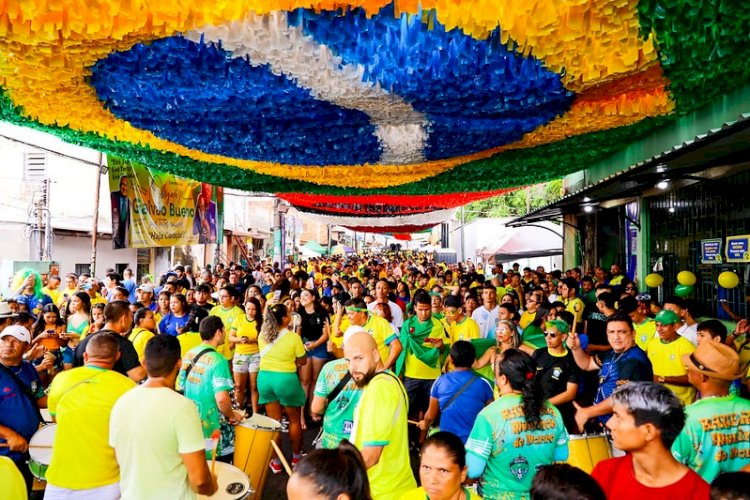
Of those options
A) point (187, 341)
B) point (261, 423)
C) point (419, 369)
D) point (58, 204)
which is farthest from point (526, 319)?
point (58, 204)

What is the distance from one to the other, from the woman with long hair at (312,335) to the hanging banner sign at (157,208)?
3827 mm

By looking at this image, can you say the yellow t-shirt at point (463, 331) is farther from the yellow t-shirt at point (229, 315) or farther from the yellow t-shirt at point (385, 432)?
the yellow t-shirt at point (385, 432)

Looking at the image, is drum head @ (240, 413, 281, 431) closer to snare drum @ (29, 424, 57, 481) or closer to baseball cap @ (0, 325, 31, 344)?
snare drum @ (29, 424, 57, 481)

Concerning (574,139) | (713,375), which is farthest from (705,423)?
(574,139)

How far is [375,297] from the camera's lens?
766 centimetres

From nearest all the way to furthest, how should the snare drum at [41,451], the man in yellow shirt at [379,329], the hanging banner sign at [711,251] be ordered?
the snare drum at [41,451] < the man in yellow shirt at [379,329] < the hanging banner sign at [711,251]

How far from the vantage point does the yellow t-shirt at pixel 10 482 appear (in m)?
2.51

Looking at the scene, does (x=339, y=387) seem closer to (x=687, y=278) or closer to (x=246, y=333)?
(x=246, y=333)

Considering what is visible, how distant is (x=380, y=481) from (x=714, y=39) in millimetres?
2993

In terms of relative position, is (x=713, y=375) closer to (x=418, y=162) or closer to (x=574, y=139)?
(x=574, y=139)

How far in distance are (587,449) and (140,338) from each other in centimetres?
374

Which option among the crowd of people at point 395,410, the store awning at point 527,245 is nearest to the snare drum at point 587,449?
the crowd of people at point 395,410

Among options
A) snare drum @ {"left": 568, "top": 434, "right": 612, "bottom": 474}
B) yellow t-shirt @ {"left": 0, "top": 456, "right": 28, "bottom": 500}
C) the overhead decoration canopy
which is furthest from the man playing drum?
snare drum @ {"left": 568, "top": 434, "right": 612, "bottom": 474}

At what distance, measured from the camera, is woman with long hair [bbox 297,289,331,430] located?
21.7ft
